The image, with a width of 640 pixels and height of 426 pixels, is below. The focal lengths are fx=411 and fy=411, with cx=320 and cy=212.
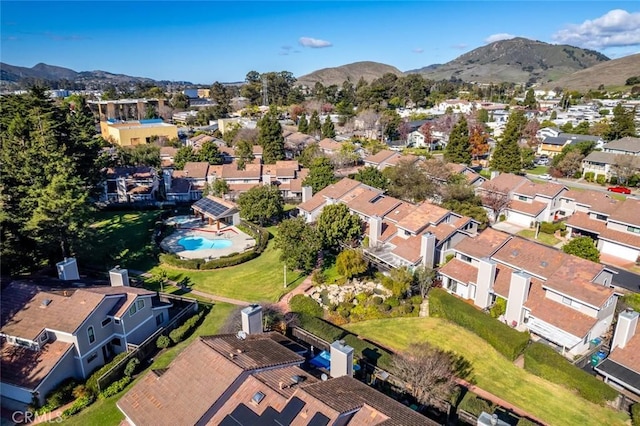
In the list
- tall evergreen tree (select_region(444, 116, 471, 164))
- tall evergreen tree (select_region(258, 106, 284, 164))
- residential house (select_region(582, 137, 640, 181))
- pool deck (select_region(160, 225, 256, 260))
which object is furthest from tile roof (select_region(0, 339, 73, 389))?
residential house (select_region(582, 137, 640, 181))

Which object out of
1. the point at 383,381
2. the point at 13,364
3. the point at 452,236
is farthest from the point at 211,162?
the point at 383,381

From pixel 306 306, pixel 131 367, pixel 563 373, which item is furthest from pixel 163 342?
pixel 563 373

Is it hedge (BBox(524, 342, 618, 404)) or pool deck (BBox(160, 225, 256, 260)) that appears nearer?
hedge (BBox(524, 342, 618, 404))

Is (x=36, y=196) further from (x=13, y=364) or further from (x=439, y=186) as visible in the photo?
(x=439, y=186)

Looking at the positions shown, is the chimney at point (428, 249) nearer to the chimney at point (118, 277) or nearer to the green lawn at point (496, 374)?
the green lawn at point (496, 374)

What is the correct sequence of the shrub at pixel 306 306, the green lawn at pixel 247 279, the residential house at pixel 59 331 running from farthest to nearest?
the green lawn at pixel 247 279 < the shrub at pixel 306 306 < the residential house at pixel 59 331

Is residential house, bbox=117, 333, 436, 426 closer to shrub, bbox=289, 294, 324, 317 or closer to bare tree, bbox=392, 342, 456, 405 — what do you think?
bare tree, bbox=392, 342, 456, 405

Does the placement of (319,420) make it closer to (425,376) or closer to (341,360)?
(341,360)

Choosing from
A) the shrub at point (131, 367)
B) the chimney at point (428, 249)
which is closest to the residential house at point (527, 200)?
the chimney at point (428, 249)
